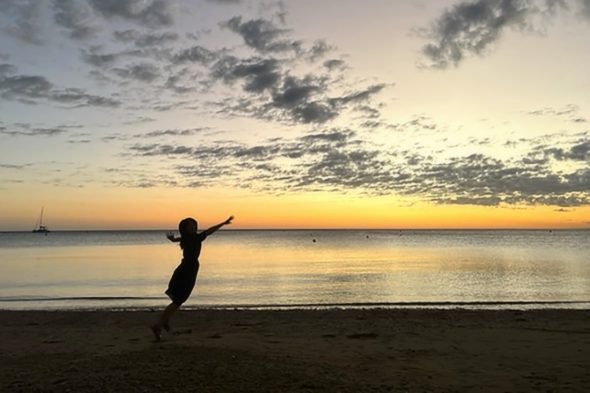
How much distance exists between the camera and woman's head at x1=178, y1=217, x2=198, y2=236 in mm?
9117

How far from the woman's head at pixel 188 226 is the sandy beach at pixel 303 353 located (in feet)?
6.11

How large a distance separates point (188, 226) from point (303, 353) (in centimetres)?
293

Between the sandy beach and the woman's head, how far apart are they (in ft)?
6.11

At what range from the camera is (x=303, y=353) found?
9.20 m

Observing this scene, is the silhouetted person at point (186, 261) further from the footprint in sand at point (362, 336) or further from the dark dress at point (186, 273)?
the footprint in sand at point (362, 336)

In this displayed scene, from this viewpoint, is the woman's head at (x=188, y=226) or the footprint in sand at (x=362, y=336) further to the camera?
the footprint in sand at (x=362, y=336)

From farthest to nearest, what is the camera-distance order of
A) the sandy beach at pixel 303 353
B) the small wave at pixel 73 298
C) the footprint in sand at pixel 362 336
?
the small wave at pixel 73 298
the footprint in sand at pixel 362 336
the sandy beach at pixel 303 353

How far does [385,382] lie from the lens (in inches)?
281

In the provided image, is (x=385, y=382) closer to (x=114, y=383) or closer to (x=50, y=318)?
(x=114, y=383)

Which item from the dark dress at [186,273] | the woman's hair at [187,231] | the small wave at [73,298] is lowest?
the small wave at [73,298]

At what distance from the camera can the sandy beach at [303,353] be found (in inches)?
264

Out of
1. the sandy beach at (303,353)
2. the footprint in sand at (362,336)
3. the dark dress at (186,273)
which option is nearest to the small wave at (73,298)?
the sandy beach at (303,353)

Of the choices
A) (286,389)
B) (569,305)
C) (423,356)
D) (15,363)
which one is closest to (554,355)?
(423,356)

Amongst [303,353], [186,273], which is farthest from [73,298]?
[303,353]
